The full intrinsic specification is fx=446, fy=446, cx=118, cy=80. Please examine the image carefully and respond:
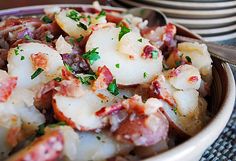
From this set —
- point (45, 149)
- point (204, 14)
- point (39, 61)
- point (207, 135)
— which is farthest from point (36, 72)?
point (204, 14)

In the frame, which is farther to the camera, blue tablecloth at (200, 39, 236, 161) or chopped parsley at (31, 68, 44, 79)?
blue tablecloth at (200, 39, 236, 161)

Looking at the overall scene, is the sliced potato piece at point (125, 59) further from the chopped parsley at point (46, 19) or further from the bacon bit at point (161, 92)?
the chopped parsley at point (46, 19)

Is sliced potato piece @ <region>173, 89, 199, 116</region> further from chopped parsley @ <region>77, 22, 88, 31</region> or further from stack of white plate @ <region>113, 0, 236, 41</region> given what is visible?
stack of white plate @ <region>113, 0, 236, 41</region>

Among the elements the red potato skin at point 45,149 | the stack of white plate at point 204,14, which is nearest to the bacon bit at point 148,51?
the red potato skin at point 45,149

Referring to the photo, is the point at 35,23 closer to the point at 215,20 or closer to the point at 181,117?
the point at 181,117

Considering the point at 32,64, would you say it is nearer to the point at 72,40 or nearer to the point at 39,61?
the point at 39,61

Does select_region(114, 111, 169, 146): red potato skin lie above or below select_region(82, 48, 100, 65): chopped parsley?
below

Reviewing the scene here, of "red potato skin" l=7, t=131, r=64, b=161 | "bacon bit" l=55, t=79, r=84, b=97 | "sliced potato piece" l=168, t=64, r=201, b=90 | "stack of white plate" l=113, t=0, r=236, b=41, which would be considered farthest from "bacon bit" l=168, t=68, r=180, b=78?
"stack of white plate" l=113, t=0, r=236, b=41
